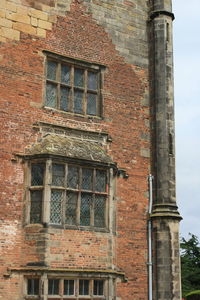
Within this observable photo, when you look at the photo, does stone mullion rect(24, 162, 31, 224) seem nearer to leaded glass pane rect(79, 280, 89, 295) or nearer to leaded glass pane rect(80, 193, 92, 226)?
leaded glass pane rect(80, 193, 92, 226)

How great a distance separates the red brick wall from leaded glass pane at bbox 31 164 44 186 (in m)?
0.30

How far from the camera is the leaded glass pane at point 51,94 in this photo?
13906mm

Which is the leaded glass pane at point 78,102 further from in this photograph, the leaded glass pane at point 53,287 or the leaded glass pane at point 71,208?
the leaded glass pane at point 53,287

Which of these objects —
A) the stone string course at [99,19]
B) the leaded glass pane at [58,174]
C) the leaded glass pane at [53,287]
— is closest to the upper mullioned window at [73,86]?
the stone string course at [99,19]

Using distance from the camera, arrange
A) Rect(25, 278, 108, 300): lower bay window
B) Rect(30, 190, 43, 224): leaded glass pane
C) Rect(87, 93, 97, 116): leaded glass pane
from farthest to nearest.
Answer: Rect(87, 93, 97, 116): leaded glass pane < Rect(30, 190, 43, 224): leaded glass pane < Rect(25, 278, 108, 300): lower bay window

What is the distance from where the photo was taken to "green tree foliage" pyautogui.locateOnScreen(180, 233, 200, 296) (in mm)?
36619

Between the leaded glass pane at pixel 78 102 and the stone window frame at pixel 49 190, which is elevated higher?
the leaded glass pane at pixel 78 102

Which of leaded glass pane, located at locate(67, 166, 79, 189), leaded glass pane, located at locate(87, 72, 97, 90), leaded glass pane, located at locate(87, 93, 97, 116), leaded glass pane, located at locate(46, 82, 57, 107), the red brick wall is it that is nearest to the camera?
the red brick wall

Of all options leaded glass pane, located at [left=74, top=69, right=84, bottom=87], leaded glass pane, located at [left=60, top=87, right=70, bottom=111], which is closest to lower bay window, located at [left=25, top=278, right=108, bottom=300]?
leaded glass pane, located at [left=60, top=87, right=70, bottom=111]

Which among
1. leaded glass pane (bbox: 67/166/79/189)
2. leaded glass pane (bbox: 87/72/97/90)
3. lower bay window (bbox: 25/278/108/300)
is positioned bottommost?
lower bay window (bbox: 25/278/108/300)

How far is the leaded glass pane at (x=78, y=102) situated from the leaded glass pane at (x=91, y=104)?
0.82 ft

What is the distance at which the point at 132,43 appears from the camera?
15891 mm

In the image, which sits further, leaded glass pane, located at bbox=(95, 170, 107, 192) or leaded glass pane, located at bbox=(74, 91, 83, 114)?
leaded glass pane, located at bbox=(74, 91, 83, 114)

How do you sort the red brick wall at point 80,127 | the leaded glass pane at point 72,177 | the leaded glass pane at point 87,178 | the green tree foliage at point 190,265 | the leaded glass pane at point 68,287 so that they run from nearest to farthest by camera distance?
1. the leaded glass pane at point 68,287
2. the red brick wall at point 80,127
3. the leaded glass pane at point 72,177
4. the leaded glass pane at point 87,178
5. the green tree foliage at point 190,265
